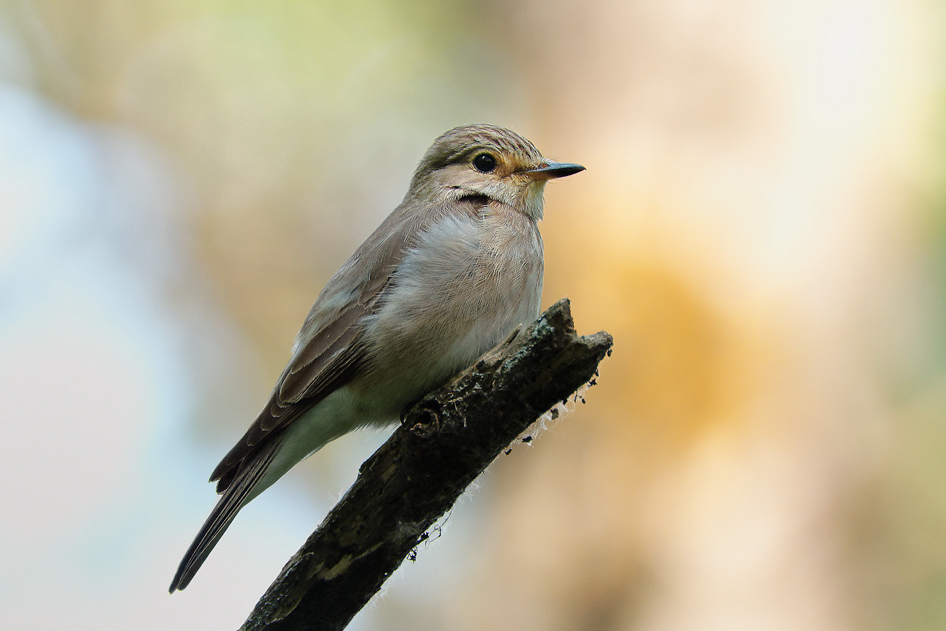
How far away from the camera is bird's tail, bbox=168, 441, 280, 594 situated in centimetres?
337

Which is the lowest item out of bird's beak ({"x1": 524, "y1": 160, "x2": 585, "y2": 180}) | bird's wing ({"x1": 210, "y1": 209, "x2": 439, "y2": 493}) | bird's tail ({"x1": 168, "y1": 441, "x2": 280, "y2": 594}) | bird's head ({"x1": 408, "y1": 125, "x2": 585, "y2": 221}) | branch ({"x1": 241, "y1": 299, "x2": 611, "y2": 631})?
branch ({"x1": 241, "y1": 299, "x2": 611, "y2": 631})

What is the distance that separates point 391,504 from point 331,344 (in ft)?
3.98

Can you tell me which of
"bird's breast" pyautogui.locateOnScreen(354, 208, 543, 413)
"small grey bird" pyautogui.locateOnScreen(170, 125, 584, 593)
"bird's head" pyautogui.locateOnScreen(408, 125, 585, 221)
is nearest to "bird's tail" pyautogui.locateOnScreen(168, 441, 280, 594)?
"small grey bird" pyautogui.locateOnScreen(170, 125, 584, 593)

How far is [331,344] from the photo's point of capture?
12.3ft

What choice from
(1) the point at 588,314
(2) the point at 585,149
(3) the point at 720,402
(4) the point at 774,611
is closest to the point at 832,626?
(4) the point at 774,611

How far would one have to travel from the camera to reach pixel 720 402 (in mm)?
6879

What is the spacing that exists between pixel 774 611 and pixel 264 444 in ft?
15.9

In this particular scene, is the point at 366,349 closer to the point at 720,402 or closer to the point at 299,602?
the point at 299,602

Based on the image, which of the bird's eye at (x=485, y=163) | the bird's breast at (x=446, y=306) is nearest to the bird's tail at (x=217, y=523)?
the bird's breast at (x=446, y=306)

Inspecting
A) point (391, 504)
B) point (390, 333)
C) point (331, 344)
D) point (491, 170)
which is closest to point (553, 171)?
point (491, 170)

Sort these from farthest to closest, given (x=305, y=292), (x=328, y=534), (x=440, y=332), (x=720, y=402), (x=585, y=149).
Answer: (x=305, y=292)
(x=585, y=149)
(x=720, y=402)
(x=440, y=332)
(x=328, y=534)

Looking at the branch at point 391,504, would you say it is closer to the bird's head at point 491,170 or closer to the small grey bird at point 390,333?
the small grey bird at point 390,333

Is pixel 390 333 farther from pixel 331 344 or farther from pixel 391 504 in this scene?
pixel 391 504

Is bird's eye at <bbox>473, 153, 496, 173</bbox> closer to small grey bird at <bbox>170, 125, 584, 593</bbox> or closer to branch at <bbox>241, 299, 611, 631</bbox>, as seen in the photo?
small grey bird at <bbox>170, 125, 584, 593</bbox>
